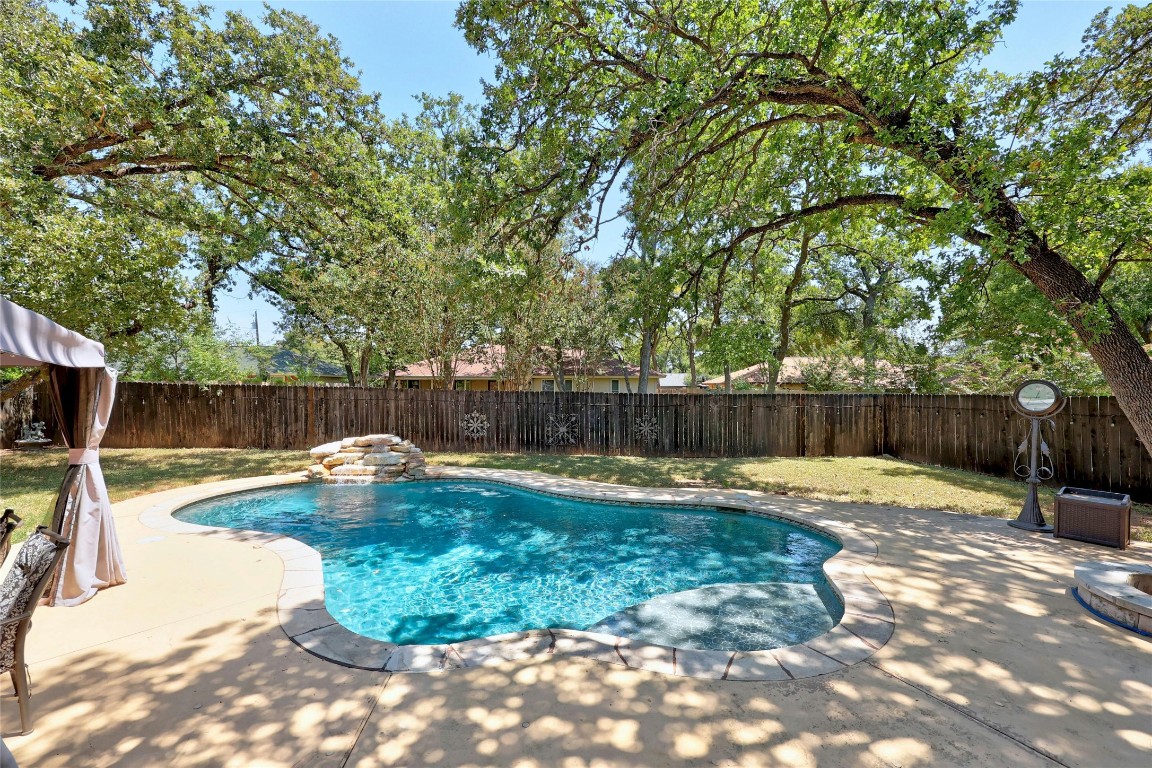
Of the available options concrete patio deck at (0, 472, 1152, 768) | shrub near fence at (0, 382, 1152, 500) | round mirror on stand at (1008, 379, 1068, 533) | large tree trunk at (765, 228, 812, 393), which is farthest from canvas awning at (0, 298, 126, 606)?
large tree trunk at (765, 228, 812, 393)

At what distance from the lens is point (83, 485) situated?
3195 millimetres

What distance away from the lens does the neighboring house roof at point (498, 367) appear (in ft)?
52.6

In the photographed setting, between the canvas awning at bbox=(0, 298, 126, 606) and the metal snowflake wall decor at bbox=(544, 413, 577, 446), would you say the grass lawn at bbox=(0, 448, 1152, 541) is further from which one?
the canvas awning at bbox=(0, 298, 126, 606)

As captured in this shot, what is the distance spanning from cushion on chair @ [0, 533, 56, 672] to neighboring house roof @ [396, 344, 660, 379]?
1141 cm

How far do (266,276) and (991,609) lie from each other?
16.8m

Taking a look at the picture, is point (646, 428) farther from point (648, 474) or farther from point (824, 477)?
point (824, 477)

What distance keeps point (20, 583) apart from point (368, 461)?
607cm

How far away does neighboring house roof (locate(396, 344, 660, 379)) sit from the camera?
16.0m

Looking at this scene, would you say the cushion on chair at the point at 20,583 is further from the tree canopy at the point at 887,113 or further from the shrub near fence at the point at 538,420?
the shrub near fence at the point at 538,420


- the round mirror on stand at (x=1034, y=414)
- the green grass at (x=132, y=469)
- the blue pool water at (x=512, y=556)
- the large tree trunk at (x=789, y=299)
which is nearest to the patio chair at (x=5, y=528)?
the blue pool water at (x=512, y=556)

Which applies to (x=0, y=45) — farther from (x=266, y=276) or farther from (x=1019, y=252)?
(x=1019, y=252)

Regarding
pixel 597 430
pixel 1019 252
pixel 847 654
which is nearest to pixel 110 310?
pixel 597 430

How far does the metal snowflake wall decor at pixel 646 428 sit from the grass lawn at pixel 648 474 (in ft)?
1.89

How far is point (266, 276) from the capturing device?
14.0 meters
